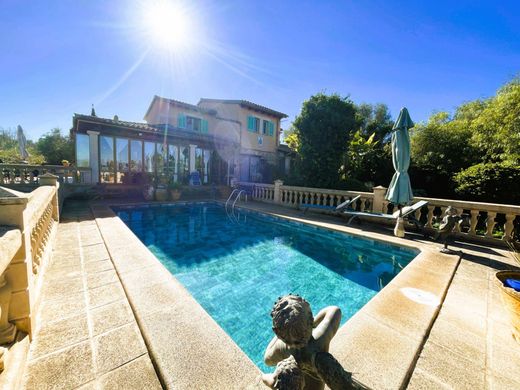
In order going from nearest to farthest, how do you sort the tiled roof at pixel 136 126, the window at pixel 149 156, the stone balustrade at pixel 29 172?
1. the stone balustrade at pixel 29 172
2. the tiled roof at pixel 136 126
3. the window at pixel 149 156

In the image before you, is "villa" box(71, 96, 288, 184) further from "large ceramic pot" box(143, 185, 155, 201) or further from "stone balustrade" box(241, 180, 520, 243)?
"stone balustrade" box(241, 180, 520, 243)

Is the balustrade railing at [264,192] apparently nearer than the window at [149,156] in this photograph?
Yes

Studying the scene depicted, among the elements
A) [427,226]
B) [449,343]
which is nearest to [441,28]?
[427,226]

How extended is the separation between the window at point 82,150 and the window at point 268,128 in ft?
43.2

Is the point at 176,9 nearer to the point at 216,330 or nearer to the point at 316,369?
the point at 216,330

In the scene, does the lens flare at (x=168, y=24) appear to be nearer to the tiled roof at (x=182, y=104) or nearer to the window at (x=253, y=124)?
the tiled roof at (x=182, y=104)

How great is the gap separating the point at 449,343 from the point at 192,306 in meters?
2.77

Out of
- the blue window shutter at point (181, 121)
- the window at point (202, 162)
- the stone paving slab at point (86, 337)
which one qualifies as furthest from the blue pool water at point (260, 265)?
the blue window shutter at point (181, 121)

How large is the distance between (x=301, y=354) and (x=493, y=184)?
10796mm

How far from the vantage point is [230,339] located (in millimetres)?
2086

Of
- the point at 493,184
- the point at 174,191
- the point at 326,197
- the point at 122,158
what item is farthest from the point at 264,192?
the point at 493,184

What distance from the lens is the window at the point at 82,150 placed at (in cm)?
1144

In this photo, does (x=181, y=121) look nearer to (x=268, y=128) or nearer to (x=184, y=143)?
(x=184, y=143)

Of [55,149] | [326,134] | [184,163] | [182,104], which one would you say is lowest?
[184,163]
